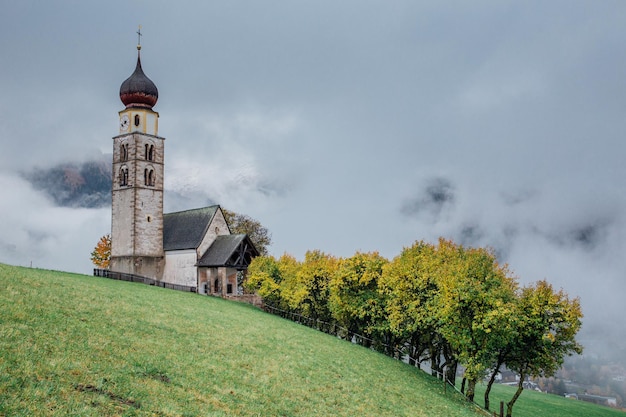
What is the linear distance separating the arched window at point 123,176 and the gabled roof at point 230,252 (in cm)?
1330

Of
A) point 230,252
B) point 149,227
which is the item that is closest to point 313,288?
point 230,252

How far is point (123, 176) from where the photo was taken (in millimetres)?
66188

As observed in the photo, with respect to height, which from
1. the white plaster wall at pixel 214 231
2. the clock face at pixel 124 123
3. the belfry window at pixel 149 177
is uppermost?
the clock face at pixel 124 123

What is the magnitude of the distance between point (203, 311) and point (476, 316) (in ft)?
61.9

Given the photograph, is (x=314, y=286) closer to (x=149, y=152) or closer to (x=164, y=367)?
(x=149, y=152)

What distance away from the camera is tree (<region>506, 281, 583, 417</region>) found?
3306 centimetres

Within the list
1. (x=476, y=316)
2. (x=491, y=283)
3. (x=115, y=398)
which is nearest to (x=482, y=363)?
(x=476, y=316)

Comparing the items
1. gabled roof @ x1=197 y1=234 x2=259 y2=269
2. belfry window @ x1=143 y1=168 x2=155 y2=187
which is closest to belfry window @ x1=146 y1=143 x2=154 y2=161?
belfry window @ x1=143 y1=168 x2=155 y2=187

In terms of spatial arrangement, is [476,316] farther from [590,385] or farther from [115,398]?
[590,385]

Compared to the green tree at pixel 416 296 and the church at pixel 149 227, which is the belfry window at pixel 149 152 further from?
the green tree at pixel 416 296

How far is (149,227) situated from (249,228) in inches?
792

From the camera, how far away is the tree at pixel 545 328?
33.1 meters

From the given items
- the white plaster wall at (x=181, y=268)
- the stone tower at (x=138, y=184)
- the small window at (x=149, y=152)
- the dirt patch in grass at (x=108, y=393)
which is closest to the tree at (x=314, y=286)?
the white plaster wall at (x=181, y=268)

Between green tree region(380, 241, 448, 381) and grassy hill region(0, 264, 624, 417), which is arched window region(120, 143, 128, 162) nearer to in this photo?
grassy hill region(0, 264, 624, 417)
